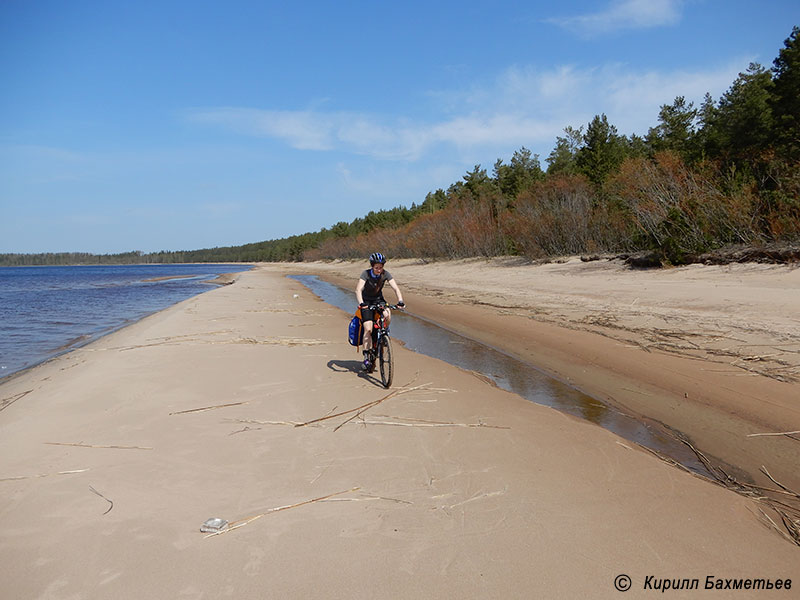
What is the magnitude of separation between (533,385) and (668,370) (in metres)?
2.26

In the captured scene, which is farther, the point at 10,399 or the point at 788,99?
the point at 788,99

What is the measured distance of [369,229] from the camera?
10431 cm

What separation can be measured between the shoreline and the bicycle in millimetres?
2980

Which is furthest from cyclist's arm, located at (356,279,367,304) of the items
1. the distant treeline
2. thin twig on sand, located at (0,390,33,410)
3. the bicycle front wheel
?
the distant treeline

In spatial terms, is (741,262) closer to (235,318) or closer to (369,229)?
(235,318)

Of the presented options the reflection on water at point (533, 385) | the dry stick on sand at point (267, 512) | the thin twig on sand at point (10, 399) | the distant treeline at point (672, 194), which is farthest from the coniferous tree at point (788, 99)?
the thin twig on sand at point (10, 399)

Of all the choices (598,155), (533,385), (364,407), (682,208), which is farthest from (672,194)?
(364,407)

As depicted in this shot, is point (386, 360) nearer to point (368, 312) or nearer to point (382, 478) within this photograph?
point (368, 312)

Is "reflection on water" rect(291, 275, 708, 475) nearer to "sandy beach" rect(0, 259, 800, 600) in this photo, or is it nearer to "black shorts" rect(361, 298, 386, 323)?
"sandy beach" rect(0, 259, 800, 600)

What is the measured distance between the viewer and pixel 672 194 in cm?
2256

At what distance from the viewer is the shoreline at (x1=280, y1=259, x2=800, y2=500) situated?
4.45m

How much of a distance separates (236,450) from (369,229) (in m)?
102

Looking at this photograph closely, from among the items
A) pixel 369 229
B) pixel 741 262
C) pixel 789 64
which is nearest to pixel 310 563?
pixel 741 262

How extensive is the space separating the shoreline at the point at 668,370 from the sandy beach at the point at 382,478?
47 mm
